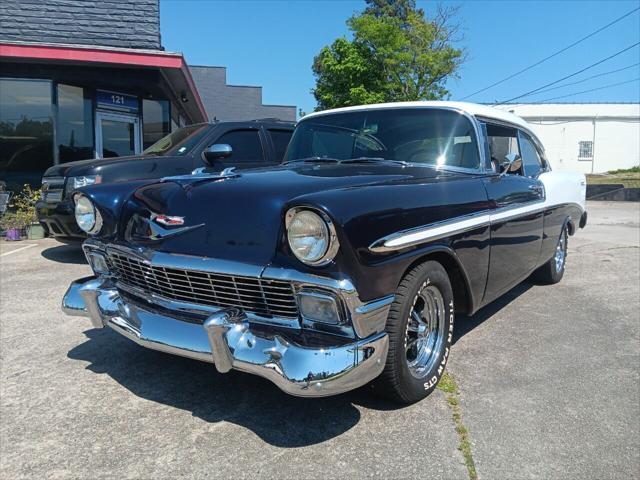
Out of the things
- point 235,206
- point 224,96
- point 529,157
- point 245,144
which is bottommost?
point 235,206

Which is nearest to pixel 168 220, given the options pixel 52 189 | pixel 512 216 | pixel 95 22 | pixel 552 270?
pixel 512 216

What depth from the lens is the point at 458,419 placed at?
2.65 meters

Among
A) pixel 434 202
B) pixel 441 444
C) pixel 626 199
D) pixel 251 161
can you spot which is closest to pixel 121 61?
pixel 251 161

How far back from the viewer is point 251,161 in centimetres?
639

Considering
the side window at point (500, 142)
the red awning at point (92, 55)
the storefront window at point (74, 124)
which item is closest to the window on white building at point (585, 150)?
the red awning at point (92, 55)

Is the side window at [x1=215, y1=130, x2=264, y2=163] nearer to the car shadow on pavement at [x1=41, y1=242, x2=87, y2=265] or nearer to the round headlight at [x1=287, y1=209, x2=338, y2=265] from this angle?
A: the car shadow on pavement at [x1=41, y1=242, x2=87, y2=265]

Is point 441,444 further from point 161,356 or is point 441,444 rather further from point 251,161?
point 251,161

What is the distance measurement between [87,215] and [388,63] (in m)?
17.8

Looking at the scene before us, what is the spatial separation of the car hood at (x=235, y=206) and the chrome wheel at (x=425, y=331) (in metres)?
0.67

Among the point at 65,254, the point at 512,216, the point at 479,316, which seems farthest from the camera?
the point at 65,254

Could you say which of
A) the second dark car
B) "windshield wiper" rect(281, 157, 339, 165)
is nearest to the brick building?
the second dark car

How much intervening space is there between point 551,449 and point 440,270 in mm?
988

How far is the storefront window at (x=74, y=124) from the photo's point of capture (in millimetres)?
10055

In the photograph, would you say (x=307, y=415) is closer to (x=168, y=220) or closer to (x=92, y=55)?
(x=168, y=220)
